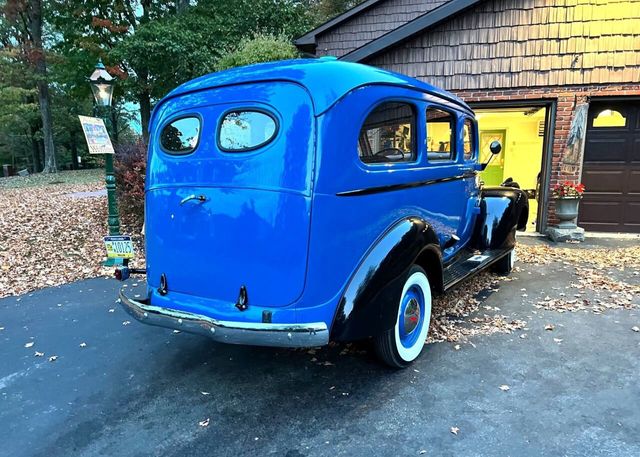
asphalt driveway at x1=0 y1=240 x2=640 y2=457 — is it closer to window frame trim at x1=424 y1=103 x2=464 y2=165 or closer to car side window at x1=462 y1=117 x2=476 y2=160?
window frame trim at x1=424 y1=103 x2=464 y2=165

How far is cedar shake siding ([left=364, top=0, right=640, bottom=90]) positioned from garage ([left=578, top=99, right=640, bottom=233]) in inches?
25.8

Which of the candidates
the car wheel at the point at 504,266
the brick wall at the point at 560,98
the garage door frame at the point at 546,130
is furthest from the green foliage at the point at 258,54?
the car wheel at the point at 504,266

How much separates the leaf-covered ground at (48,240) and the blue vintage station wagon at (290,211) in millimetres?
3488

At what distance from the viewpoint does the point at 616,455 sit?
231cm

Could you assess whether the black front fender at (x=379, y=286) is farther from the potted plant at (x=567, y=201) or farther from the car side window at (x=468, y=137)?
the potted plant at (x=567, y=201)

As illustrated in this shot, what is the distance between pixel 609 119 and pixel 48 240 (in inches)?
404

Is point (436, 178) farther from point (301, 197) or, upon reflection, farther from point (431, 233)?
point (301, 197)

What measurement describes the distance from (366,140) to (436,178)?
1066 mm

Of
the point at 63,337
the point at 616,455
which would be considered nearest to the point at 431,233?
the point at 616,455

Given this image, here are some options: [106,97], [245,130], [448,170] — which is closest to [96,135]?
[106,97]

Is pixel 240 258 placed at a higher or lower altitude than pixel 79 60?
lower

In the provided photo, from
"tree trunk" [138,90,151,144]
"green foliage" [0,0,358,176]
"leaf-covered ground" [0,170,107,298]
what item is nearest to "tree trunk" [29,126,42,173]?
"green foliage" [0,0,358,176]

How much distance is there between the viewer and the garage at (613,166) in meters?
7.73

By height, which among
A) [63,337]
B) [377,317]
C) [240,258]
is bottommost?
[63,337]
